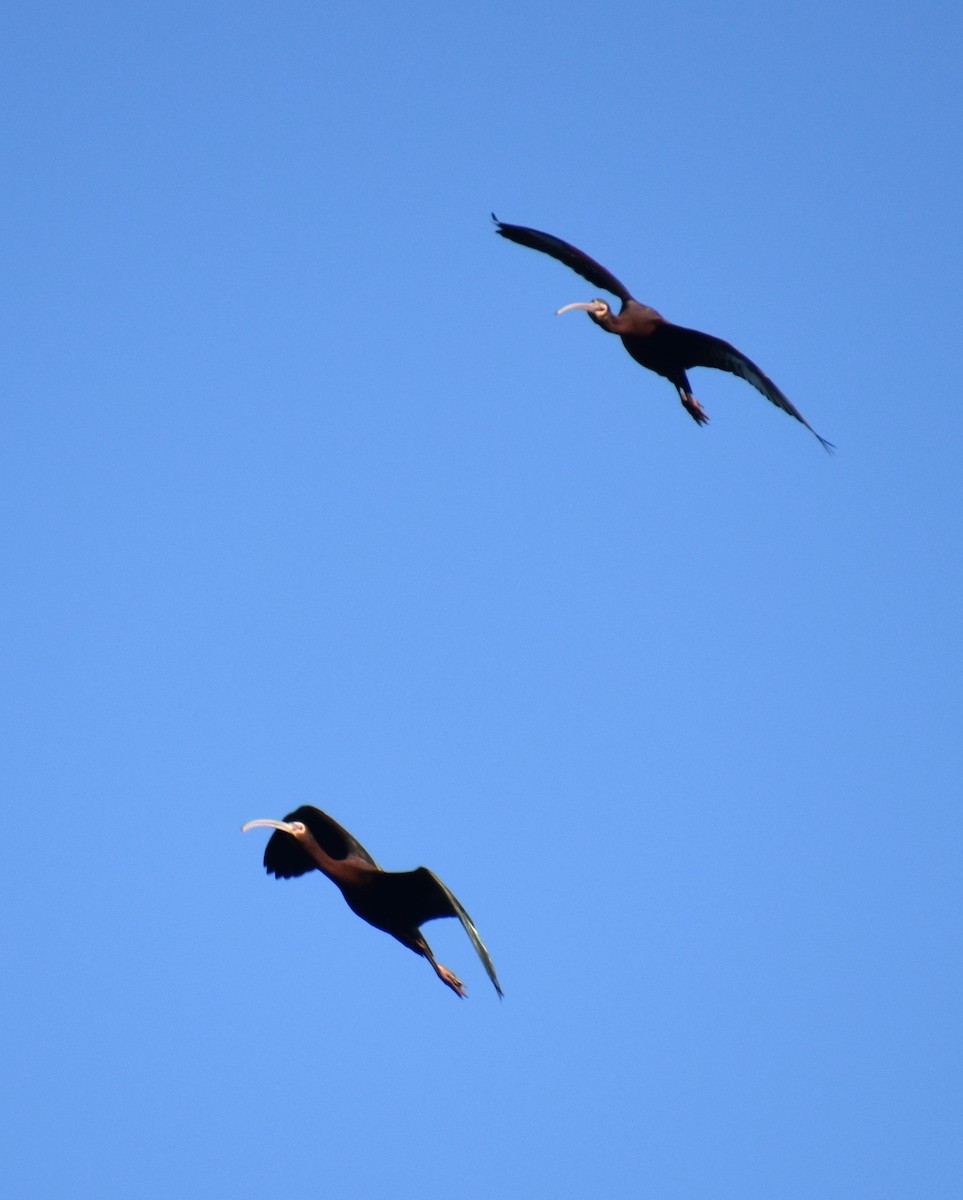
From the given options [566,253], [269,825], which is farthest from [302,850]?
[566,253]

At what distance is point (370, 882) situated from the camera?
15.5 m

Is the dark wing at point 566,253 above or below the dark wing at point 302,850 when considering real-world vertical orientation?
above

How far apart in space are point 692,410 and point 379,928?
573 cm

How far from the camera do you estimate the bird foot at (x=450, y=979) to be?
1498 cm

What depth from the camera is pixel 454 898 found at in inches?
561

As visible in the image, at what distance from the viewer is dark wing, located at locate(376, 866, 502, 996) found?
14594 mm

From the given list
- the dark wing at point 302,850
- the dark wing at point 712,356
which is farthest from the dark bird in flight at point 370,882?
the dark wing at point 712,356

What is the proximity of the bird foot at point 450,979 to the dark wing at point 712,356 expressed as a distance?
5.21m

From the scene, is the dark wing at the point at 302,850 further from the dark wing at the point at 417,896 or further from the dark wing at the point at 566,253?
the dark wing at the point at 566,253

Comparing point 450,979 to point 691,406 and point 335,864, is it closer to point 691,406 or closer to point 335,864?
point 335,864

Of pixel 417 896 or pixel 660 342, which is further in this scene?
pixel 660 342

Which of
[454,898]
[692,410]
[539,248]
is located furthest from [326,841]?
[539,248]

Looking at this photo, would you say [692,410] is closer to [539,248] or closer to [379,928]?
[539,248]

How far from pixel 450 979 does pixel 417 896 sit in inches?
27.5
